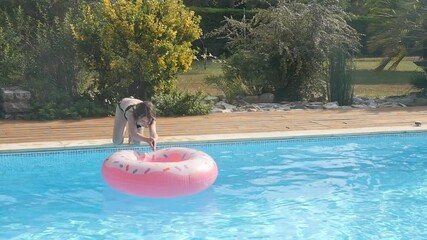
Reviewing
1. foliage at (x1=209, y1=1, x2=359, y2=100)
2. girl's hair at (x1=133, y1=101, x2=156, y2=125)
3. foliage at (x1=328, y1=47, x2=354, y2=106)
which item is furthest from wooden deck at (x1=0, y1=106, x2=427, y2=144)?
girl's hair at (x1=133, y1=101, x2=156, y2=125)

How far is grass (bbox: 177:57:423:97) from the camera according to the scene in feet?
50.3

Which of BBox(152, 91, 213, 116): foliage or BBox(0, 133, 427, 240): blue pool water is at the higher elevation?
BBox(152, 91, 213, 116): foliage

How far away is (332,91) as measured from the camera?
12.9 meters

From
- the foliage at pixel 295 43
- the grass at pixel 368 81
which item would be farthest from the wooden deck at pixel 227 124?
the grass at pixel 368 81

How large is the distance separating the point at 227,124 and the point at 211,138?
1396 millimetres

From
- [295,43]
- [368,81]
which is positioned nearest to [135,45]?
[295,43]

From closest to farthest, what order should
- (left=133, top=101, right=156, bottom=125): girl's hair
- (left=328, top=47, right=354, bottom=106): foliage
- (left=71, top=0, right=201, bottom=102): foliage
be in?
(left=133, top=101, right=156, bottom=125): girl's hair, (left=71, top=0, right=201, bottom=102): foliage, (left=328, top=47, right=354, bottom=106): foliage

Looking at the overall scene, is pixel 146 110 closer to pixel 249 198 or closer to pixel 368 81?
pixel 249 198

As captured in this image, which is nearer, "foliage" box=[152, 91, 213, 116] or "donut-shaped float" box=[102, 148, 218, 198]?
"donut-shaped float" box=[102, 148, 218, 198]

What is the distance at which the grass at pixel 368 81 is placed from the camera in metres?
15.3

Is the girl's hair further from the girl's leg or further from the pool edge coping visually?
the pool edge coping

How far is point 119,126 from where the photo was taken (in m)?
8.18

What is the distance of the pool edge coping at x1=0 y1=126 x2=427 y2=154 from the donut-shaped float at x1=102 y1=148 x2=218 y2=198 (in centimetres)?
209

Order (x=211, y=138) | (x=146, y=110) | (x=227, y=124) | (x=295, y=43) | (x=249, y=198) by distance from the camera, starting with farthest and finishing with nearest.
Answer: (x=295, y=43) → (x=227, y=124) → (x=211, y=138) → (x=146, y=110) → (x=249, y=198)
